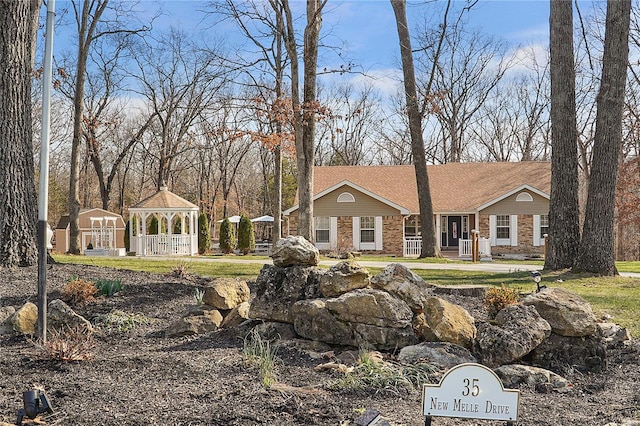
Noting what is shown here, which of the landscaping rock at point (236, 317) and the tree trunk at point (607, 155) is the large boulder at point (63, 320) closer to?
the landscaping rock at point (236, 317)

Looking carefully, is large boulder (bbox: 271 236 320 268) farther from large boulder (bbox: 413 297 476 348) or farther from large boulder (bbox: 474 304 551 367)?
large boulder (bbox: 474 304 551 367)

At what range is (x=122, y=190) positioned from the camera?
38656 millimetres

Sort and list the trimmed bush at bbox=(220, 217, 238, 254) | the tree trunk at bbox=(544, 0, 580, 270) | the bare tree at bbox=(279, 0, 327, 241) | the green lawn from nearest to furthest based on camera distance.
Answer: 1. the green lawn
2. the tree trunk at bbox=(544, 0, 580, 270)
3. the bare tree at bbox=(279, 0, 327, 241)
4. the trimmed bush at bbox=(220, 217, 238, 254)

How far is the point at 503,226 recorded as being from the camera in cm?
2577

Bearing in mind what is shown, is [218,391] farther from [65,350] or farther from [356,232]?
[356,232]

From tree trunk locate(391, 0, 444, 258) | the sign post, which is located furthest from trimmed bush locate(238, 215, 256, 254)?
the sign post

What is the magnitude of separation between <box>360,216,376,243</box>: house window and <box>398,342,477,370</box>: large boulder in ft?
68.3

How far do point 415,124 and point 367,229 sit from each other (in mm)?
8423

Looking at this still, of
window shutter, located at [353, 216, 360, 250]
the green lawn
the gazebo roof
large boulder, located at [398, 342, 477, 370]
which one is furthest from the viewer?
window shutter, located at [353, 216, 360, 250]

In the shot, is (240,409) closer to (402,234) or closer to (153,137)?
(402,234)

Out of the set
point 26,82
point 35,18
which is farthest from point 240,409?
point 35,18

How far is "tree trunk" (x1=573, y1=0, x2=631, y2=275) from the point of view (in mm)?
11203

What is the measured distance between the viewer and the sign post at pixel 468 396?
120 inches

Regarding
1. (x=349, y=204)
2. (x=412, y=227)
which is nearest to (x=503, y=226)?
(x=412, y=227)
